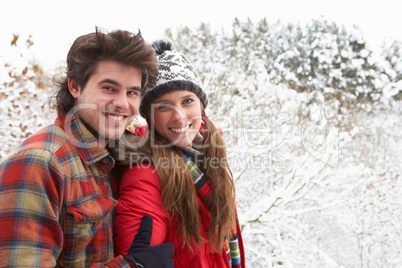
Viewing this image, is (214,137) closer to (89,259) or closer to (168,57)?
(168,57)

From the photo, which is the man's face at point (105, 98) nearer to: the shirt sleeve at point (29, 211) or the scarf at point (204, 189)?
the shirt sleeve at point (29, 211)

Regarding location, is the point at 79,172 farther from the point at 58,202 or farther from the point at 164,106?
the point at 164,106

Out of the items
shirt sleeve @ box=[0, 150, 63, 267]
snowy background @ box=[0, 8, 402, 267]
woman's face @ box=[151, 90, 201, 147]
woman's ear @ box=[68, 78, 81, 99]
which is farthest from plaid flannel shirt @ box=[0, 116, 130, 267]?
snowy background @ box=[0, 8, 402, 267]

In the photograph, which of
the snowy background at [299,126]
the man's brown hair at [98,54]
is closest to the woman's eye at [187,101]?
the man's brown hair at [98,54]

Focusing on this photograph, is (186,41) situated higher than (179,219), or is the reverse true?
(186,41)

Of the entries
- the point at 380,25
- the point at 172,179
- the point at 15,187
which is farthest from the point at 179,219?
the point at 380,25

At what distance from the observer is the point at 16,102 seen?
4312 millimetres

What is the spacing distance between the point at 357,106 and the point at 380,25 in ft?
9.18

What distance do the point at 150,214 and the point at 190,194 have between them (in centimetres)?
28

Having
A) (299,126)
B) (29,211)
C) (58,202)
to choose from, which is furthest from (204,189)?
(299,126)

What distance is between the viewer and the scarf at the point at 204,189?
1.83 metres

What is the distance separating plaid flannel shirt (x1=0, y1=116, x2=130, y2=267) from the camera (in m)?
1.08

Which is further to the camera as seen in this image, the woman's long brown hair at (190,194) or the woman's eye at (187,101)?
the woman's eye at (187,101)

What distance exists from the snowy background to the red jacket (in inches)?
43.3
